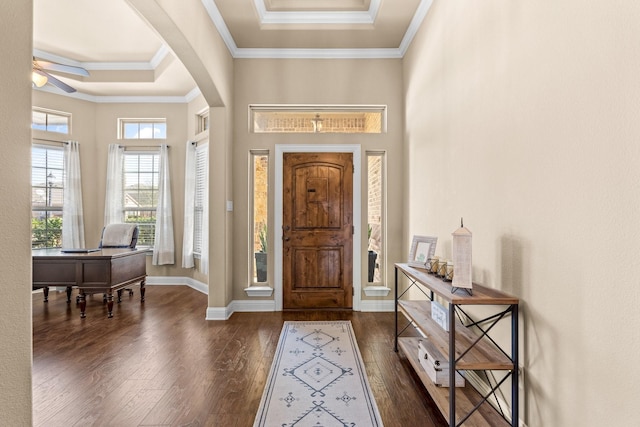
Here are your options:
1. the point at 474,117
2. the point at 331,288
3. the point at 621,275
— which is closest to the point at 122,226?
the point at 331,288

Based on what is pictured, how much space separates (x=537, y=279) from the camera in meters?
1.62

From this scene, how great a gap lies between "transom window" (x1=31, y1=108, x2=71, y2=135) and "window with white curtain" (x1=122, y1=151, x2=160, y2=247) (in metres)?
1.06

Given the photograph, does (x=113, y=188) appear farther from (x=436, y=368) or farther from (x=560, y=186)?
(x=560, y=186)

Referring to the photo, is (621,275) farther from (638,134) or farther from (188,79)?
(188,79)

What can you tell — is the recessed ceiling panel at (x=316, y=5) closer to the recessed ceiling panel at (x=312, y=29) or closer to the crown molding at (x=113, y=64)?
the recessed ceiling panel at (x=312, y=29)

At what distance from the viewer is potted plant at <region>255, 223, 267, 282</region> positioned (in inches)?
165

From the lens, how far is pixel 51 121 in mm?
5258

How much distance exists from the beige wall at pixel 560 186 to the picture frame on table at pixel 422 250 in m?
0.39

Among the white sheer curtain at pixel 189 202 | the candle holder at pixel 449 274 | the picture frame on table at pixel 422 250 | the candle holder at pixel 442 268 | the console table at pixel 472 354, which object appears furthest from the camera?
the white sheer curtain at pixel 189 202

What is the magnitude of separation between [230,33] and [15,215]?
3.37 metres

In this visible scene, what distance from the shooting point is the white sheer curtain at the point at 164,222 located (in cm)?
538

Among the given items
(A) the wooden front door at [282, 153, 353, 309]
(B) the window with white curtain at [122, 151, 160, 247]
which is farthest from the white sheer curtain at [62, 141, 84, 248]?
(A) the wooden front door at [282, 153, 353, 309]

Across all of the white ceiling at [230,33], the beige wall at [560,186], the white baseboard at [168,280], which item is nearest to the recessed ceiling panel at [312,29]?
the white ceiling at [230,33]

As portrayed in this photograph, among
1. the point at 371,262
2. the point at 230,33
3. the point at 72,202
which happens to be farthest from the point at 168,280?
the point at 230,33
